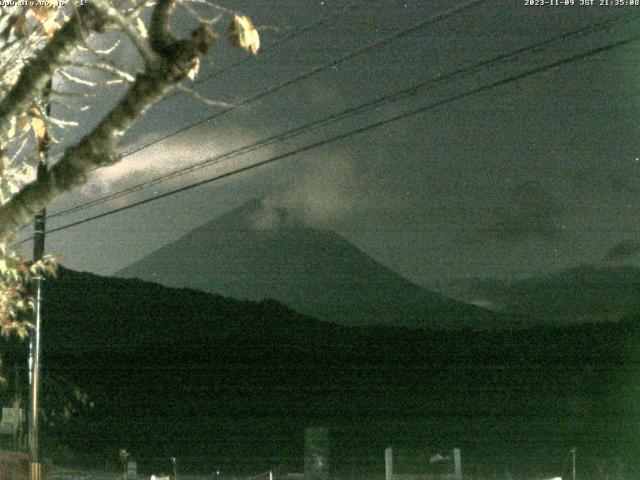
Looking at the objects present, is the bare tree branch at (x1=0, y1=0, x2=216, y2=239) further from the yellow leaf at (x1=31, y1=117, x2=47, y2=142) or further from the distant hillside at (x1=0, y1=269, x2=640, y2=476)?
the distant hillside at (x1=0, y1=269, x2=640, y2=476)

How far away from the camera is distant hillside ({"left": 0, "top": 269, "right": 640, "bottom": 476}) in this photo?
38250 millimetres

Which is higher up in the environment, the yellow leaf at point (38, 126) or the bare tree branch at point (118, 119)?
the yellow leaf at point (38, 126)

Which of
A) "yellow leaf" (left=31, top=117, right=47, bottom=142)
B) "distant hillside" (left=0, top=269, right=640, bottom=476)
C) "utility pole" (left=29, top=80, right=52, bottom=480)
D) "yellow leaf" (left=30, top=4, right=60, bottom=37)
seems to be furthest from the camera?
"distant hillside" (left=0, top=269, right=640, bottom=476)

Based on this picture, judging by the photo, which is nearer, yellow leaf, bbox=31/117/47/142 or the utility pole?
yellow leaf, bbox=31/117/47/142

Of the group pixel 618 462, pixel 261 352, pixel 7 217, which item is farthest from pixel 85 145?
pixel 261 352

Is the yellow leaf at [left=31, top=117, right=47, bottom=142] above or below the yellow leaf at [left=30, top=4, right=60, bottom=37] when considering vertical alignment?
below

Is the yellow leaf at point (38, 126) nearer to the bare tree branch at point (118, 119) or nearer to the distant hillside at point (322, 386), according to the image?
the bare tree branch at point (118, 119)

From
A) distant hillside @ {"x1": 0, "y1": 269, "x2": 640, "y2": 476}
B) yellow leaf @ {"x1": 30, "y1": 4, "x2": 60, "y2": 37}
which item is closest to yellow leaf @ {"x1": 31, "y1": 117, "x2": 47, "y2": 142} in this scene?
yellow leaf @ {"x1": 30, "y1": 4, "x2": 60, "y2": 37}

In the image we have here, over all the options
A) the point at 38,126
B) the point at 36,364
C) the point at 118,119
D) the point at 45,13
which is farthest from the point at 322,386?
the point at 118,119

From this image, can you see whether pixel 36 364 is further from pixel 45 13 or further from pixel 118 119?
pixel 118 119

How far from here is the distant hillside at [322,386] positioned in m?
38.2

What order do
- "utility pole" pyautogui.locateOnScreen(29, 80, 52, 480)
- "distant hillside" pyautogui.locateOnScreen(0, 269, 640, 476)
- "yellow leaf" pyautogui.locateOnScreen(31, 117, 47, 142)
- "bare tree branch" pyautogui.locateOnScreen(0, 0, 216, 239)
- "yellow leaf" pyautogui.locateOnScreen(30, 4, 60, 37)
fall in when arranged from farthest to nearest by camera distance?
"distant hillside" pyautogui.locateOnScreen(0, 269, 640, 476), "utility pole" pyautogui.locateOnScreen(29, 80, 52, 480), "yellow leaf" pyautogui.locateOnScreen(31, 117, 47, 142), "yellow leaf" pyautogui.locateOnScreen(30, 4, 60, 37), "bare tree branch" pyautogui.locateOnScreen(0, 0, 216, 239)

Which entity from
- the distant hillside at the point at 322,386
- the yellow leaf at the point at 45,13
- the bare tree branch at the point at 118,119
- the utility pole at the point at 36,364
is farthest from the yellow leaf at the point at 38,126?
the distant hillside at the point at 322,386

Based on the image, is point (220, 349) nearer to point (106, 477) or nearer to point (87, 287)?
point (87, 287)
